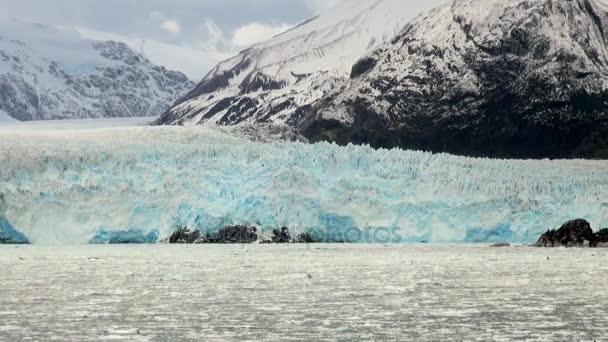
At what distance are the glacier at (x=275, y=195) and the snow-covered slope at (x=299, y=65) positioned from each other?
94529 mm

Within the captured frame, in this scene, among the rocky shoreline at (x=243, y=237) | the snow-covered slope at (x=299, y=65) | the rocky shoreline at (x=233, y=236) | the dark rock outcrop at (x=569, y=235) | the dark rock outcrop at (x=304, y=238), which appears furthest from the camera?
the snow-covered slope at (x=299, y=65)

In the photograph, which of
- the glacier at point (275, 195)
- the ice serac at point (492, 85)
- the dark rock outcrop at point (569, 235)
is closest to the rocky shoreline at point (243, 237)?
the dark rock outcrop at point (569, 235)

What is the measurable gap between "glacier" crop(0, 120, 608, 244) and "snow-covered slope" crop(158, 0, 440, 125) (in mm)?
94529

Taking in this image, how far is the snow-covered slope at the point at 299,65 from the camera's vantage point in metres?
144

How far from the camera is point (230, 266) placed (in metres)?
30.6

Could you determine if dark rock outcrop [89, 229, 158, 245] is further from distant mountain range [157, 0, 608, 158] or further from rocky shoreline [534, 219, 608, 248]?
distant mountain range [157, 0, 608, 158]

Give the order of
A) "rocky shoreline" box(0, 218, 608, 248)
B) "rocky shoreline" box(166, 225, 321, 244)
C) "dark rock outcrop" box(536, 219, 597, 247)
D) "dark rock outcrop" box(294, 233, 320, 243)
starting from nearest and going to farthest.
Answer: "rocky shoreline" box(0, 218, 608, 248) < "rocky shoreline" box(166, 225, 321, 244) < "dark rock outcrop" box(294, 233, 320, 243) < "dark rock outcrop" box(536, 219, 597, 247)

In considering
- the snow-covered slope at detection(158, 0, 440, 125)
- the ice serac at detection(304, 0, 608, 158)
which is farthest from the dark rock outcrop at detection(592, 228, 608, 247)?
the snow-covered slope at detection(158, 0, 440, 125)

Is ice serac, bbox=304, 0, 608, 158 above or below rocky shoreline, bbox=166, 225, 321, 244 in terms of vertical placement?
above

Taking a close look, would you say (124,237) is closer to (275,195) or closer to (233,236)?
(233,236)

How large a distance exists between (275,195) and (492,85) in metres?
71.6

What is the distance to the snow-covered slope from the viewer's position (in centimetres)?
14350

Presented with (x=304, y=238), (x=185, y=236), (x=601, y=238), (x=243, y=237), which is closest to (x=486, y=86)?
(x=601, y=238)

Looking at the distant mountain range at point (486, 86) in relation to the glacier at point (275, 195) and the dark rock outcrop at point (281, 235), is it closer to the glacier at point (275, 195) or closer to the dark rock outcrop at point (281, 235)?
the glacier at point (275, 195)
